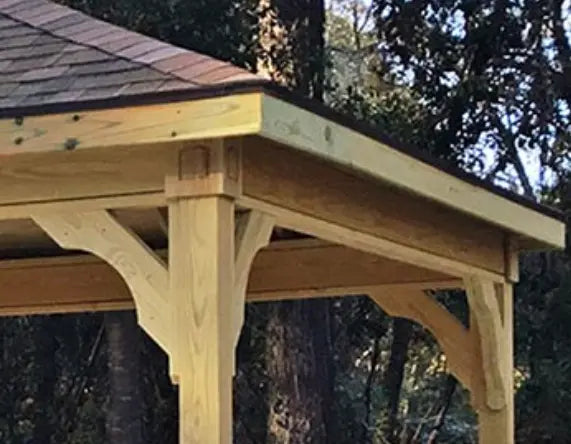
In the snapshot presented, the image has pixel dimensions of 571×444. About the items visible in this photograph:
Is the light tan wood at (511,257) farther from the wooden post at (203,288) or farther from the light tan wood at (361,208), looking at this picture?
the wooden post at (203,288)

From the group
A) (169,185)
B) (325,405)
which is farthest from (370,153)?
(325,405)

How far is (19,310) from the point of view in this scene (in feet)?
23.0

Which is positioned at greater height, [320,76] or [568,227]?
[320,76]

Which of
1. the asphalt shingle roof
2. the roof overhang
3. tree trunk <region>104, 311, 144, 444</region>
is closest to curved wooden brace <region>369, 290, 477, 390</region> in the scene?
the roof overhang

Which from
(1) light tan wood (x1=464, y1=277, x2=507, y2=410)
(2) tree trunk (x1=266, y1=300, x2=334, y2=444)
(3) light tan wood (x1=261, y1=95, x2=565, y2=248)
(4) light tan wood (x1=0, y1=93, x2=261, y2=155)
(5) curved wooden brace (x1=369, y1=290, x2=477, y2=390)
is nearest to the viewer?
(4) light tan wood (x1=0, y1=93, x2=261, y2=155)

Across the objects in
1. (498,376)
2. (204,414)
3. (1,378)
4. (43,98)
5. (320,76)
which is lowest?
(204,414)

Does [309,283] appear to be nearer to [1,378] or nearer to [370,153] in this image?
[370,153]

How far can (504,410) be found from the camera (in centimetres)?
624

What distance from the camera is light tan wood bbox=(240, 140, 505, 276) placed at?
418 centimetres

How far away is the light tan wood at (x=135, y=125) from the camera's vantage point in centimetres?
373

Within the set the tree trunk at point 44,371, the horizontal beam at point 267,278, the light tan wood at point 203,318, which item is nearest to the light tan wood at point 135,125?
the light tan wood at point 203,318

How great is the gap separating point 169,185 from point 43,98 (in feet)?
1.65

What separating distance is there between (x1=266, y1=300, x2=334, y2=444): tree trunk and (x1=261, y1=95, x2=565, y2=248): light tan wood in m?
A: 3.17

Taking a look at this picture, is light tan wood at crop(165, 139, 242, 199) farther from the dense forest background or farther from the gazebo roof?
the dense forest background
